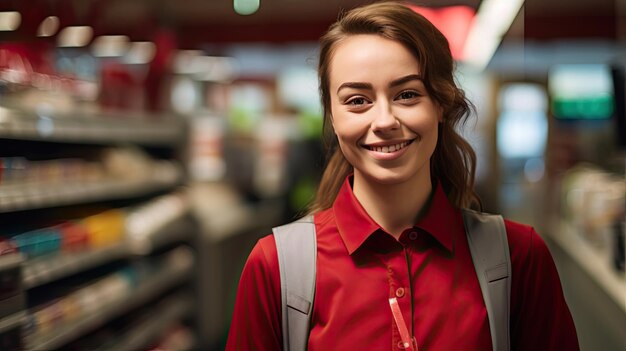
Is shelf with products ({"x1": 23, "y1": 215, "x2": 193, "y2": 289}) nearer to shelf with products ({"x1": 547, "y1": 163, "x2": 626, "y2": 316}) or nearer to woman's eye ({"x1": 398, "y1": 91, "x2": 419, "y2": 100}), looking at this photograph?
woman's eye ({"x1": 398, "y1": 91, "x2": 419, "y2": 100})

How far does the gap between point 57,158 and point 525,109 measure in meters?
9.29

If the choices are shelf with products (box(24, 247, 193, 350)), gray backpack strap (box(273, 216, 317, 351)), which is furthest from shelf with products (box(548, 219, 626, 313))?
shelf with products (box(24, 247, 193, 350))

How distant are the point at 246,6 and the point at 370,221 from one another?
131 centimetres

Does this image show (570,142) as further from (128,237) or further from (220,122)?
(128,237)

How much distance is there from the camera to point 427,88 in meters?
1.68

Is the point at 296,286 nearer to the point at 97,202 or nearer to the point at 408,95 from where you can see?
the point at 408,95

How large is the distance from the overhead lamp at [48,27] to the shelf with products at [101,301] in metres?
1.20

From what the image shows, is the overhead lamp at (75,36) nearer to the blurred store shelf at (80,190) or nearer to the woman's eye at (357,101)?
the blurred store shelf at (80,190)

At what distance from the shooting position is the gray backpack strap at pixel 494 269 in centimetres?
169

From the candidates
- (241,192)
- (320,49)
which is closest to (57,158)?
(320,49)

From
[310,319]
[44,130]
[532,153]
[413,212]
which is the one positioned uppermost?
[44,130]

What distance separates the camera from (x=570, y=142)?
791 cm

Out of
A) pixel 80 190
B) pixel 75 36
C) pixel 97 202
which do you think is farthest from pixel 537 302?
pixel 97 202

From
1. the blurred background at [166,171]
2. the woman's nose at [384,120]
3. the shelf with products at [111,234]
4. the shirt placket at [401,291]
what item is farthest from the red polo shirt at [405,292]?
the shelf with products at [111,234]
